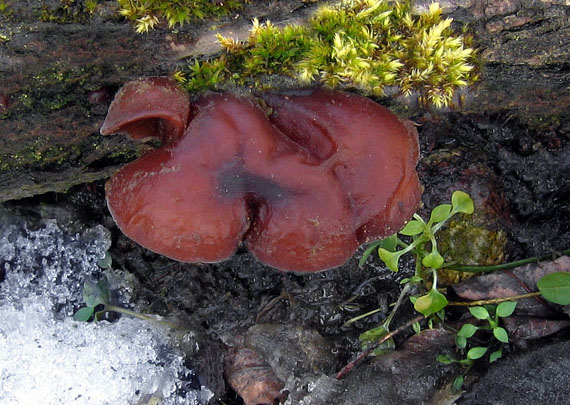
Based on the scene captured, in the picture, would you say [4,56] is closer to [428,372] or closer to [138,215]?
[138,215]

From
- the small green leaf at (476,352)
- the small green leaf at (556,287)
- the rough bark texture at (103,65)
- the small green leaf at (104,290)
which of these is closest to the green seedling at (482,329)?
the small green leaf at (476,352)

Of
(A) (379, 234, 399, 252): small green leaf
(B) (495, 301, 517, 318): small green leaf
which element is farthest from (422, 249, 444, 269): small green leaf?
(B) (495, 301, 517, 318): small green leaf

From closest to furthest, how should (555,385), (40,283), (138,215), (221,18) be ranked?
(138,215) → (221,18) → (555,385) → (40,283)

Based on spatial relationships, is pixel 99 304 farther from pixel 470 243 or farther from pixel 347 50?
pixel 470 243

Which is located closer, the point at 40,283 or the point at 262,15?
the point at 262,15

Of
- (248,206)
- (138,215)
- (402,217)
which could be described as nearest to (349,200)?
(402,217)
